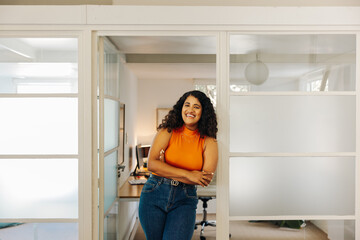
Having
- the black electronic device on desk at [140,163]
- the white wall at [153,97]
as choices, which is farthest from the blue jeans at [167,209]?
the white wall at [153,97]

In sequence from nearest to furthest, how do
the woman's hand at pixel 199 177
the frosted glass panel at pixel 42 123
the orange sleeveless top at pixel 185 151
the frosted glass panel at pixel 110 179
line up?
1. the woman's hand at pixel 199 177
2. the orange sleeveless top at pixel 185 151
3. the frosted glass panel at pixel 42 123
4. the frosted glass panel at pixel 110 179

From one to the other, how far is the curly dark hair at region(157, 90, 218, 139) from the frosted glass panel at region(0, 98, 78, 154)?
577 millimetres

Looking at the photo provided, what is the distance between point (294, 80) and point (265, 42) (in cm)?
30

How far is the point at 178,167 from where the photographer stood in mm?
1879

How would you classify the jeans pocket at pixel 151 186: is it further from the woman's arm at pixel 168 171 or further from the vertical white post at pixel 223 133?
the vertical white post at pixel 223 133

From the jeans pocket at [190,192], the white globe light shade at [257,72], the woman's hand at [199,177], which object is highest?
the white globe light shade at [257,72]

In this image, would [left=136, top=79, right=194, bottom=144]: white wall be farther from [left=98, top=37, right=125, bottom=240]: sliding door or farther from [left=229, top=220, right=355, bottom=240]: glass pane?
[left=229, top=220, right=355, bottom=240]: glass pane

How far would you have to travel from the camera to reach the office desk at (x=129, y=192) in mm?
2930

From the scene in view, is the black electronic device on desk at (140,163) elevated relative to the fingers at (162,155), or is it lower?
lower

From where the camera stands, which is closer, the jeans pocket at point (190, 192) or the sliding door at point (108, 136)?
the jeans pocket at point (190, 192)

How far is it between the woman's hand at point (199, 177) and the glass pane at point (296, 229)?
0.42 meters

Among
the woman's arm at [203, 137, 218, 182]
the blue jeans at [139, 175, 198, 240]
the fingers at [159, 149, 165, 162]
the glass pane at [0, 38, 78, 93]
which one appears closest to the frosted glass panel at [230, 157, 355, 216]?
the woman's arm at [203, 137, 218, 182]

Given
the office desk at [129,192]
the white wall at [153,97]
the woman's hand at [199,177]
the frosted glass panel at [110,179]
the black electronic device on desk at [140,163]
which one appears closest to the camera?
the woman's hand at [199,177]

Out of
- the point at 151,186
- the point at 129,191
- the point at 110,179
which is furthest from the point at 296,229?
the point at 129,191
